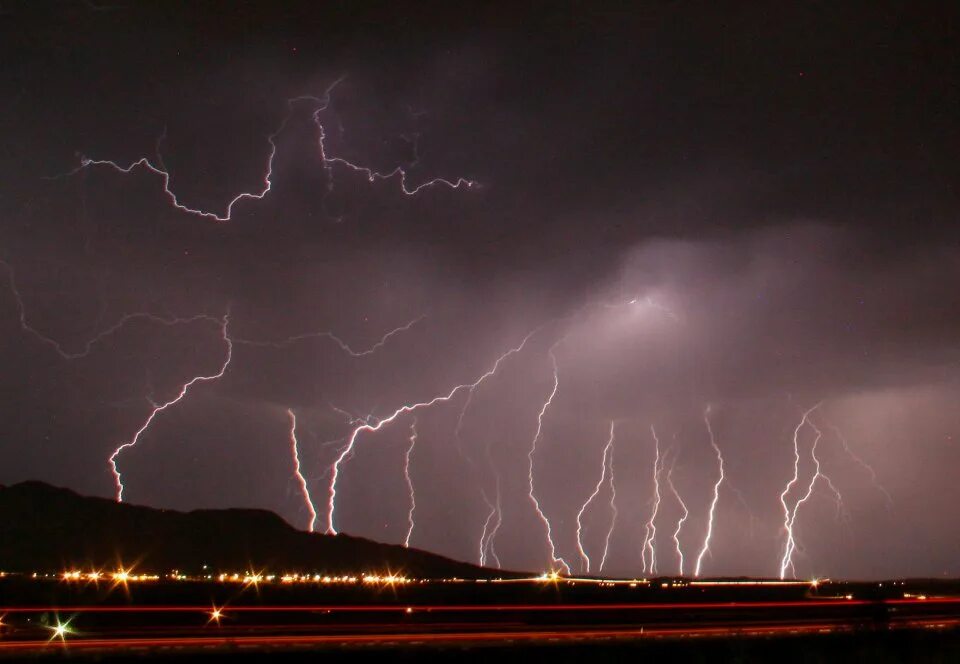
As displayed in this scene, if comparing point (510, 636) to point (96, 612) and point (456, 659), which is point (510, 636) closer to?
point (456, 659)

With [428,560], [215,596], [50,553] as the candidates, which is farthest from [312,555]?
[215,596]

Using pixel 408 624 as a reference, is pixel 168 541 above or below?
below

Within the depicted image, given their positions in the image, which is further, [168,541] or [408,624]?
[168,541]

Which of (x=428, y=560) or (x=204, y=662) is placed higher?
(x=204, y=662)

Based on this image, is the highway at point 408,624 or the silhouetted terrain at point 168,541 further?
the silhouetted terrain at point 168,541
